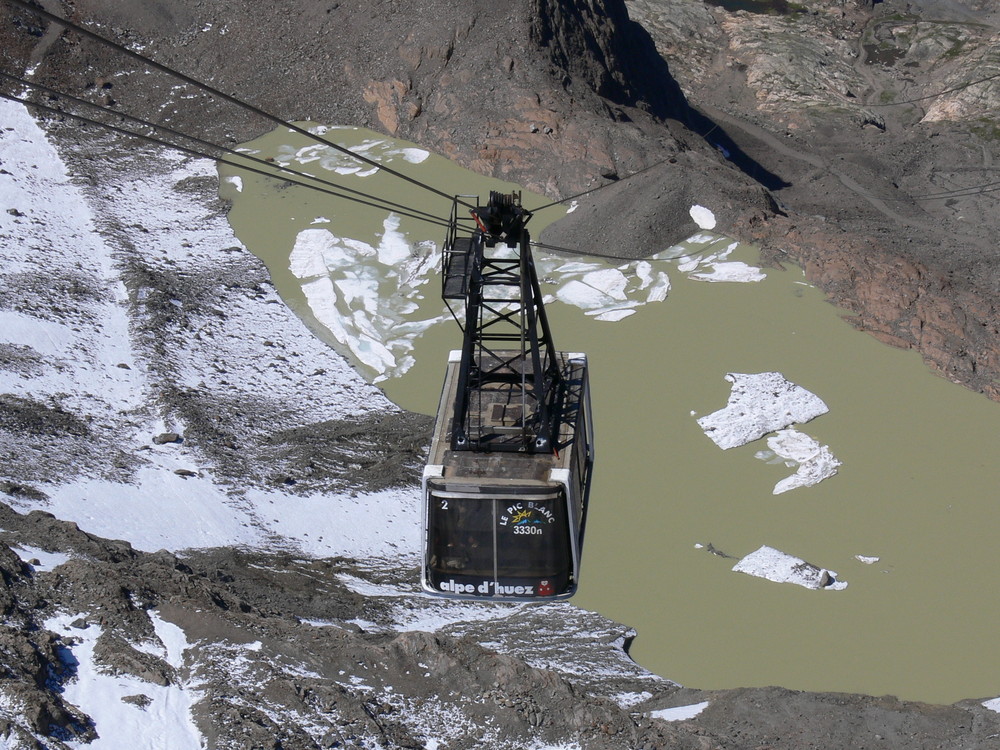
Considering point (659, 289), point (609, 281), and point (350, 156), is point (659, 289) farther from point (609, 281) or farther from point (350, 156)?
point (350, 156)

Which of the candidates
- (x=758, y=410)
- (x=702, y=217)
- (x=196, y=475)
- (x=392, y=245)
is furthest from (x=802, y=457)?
(x=392, y=245)

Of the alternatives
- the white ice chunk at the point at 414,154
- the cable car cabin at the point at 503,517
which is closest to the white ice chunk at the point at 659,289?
the white ice chunk at the point at 414,154

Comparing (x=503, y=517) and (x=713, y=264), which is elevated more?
(x=713, y=264)

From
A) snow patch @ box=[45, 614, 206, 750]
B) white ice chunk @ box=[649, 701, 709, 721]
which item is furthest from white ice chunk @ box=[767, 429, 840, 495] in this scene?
snow patch @ box=[45, 614, 206, 750]

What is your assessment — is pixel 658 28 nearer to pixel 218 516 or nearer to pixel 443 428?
pixel 218 516

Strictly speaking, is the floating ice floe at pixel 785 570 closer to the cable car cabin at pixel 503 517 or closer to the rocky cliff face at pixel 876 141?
the cable car cabin at pixel 503 517

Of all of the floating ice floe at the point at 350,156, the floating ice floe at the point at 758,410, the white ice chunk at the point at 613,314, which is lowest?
the floating ice floe at the point at 758,410

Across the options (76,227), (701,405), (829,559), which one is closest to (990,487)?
(829,559)
